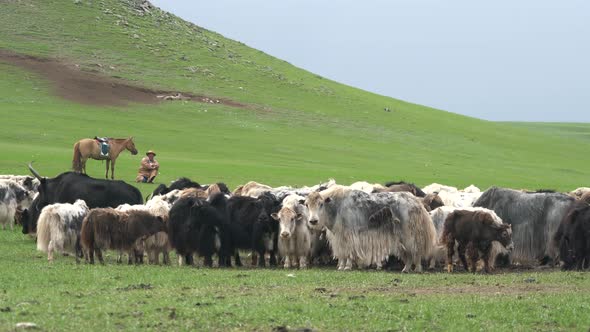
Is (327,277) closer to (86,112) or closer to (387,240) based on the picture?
(387,240)

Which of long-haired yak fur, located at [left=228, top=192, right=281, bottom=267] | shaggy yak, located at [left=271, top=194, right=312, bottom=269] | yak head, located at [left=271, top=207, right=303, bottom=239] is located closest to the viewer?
yak head, located at [left=271, top=207, right=303, bottom=239]

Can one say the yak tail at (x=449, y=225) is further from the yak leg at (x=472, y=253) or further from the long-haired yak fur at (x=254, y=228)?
the long-haired yak fur at (x=254, y=228)

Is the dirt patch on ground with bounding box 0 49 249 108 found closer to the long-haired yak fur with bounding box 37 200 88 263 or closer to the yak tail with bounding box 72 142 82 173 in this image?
the yak tail with bounding box 72 142 82 173

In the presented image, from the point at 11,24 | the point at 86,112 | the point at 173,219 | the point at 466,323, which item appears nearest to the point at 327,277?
the point at 173,219

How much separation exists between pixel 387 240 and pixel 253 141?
34.2 metres

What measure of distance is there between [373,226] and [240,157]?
2845cm

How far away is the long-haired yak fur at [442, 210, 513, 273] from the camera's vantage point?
54.8ft

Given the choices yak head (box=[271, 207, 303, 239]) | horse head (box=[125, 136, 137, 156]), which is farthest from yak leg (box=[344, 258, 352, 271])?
horse head (box=[125, 136, 137, 156])

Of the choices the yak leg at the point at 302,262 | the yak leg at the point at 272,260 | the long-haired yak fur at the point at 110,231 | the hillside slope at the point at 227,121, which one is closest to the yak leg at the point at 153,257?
the long-haired yak fur at the point at 110,231

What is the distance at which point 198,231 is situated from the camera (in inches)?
667

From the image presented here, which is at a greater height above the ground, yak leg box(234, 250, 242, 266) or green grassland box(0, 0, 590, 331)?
green grassland box(0, 0, 590, 331)

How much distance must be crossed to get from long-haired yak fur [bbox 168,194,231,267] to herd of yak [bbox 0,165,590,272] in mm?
17

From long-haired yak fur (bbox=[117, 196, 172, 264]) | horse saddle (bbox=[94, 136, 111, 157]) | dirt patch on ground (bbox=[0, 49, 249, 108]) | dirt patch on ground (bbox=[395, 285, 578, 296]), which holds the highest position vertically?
dirt patch on ground (bbox=[0, 49, 249, 108])

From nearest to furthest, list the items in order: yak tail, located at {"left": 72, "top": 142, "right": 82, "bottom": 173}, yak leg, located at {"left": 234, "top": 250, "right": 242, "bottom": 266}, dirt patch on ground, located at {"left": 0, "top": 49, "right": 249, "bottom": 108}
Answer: yak leg, located at {"left": 234, "top": 250, "right": 242, "bottom": 266} < yak tail, located at {"left": 72, "top": 142, "right": 82, "bottom": 173} < dirt patch on ground, located at {"left": 0, "top": 49, "right": 249, "bottom": 108}
